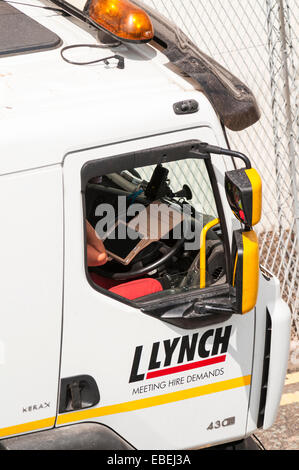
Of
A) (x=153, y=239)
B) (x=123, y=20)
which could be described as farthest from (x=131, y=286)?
(x=123, y=20)

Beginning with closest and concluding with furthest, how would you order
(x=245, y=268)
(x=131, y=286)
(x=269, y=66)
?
1. (x=245, y=268)
2. (x=131, y=286)
3. (x=269, y=66)

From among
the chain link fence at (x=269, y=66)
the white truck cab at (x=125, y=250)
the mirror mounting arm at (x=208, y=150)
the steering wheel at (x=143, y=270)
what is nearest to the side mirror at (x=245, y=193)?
the white truck cab at (x=125, y=250)

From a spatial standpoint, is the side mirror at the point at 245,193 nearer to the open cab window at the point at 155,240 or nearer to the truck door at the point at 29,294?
the open cab window at the point at 155,240

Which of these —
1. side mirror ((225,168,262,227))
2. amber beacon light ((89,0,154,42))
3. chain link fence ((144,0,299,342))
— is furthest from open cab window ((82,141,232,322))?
chain link fence ((144,0,299,342))

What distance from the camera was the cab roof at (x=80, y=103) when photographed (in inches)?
110

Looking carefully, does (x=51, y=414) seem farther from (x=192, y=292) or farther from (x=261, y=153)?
(x=261, y=153)

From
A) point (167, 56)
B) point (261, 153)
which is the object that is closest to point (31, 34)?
point (167, 56)

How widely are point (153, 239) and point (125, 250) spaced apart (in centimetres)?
13

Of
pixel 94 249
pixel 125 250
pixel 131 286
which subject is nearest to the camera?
pixel 94 249

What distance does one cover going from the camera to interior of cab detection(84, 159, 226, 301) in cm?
321

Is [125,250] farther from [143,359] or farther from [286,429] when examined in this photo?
[286,429]

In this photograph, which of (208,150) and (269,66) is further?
(269,66)

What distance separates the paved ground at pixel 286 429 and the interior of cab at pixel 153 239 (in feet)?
6.68

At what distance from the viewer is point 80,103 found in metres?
2.90
